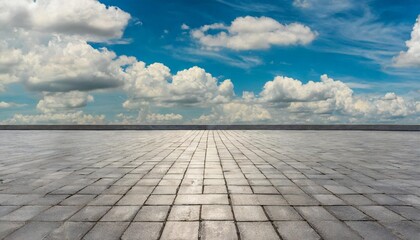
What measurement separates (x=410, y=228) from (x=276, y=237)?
175 centimetres

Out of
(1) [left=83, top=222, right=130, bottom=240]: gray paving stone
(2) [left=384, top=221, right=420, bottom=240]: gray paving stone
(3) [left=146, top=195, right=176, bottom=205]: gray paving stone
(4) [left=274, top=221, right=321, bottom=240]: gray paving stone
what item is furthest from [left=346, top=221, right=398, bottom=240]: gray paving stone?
(1) [left=83, top=222, right=130, bottom=240]: gray paving stone

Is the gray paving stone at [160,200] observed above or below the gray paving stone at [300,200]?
above

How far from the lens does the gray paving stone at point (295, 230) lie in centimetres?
331

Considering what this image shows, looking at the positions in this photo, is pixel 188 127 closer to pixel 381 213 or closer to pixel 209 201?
Answer: pixel 209 201

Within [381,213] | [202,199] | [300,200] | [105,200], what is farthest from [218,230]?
[381,213]

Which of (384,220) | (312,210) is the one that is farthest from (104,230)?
(384,220)

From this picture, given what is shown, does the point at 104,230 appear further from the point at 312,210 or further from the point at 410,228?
the point at 410,228

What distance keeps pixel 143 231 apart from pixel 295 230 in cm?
179

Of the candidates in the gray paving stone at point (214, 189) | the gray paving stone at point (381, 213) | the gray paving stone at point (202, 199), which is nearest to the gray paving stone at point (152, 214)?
the gray paving stone at point (202, 199)

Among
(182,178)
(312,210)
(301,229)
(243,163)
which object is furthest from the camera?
(243,163)

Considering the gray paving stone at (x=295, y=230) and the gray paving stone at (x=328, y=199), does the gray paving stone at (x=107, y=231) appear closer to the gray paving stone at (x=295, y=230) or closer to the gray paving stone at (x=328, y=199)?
the gray paving stone at (x=295, y=230)

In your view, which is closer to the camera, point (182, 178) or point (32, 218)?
point (32, 218)

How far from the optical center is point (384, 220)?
3.88m

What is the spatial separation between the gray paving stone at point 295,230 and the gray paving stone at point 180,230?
1.00 meters
